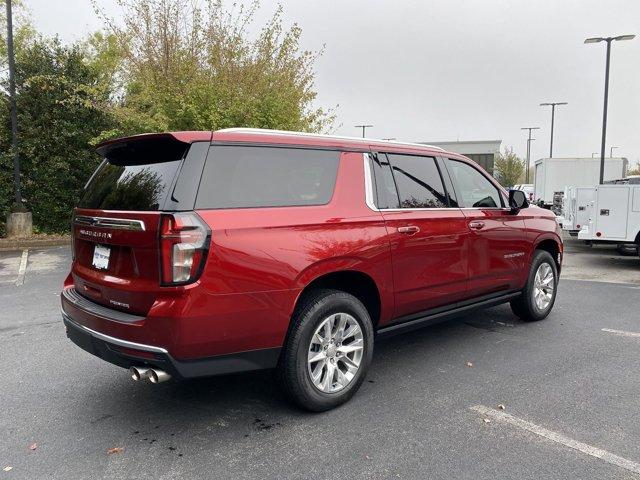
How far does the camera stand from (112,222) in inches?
118

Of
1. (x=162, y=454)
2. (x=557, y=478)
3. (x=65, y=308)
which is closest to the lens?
(x=557, y=478)

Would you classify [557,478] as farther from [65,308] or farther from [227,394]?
[65,308]

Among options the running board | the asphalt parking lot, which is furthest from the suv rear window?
the running board

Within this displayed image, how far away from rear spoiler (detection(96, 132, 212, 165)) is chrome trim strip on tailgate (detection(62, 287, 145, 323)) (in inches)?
37.5

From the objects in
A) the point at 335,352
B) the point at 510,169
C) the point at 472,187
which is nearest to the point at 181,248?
the point at 335,352

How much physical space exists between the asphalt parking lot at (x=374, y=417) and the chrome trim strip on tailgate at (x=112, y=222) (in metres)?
1.32

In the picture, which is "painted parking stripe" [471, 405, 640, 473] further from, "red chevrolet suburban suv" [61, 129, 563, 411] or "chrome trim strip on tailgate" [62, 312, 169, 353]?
"chrome trim strip on tailgate" [62, 312, 169, 353]

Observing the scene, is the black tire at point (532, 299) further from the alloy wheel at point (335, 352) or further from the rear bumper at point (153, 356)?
the rear bumper at point (153, 356)

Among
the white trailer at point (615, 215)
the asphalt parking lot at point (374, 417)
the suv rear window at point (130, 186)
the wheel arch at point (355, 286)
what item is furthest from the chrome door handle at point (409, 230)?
the white trailer at point (615, 215)

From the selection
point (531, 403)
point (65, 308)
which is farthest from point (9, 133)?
point (531, 403)

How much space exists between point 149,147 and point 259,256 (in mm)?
1015

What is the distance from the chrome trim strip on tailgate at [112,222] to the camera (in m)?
2.81

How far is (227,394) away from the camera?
3.76 metres

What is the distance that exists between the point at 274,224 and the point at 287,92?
10815 millimetres
